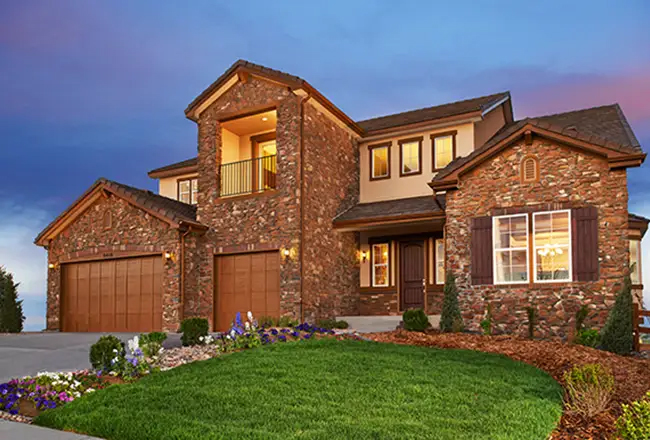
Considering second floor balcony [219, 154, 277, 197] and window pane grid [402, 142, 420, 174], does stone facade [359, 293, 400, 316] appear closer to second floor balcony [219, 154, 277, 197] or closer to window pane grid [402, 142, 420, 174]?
window pane grid [402, 142, 420, 174]

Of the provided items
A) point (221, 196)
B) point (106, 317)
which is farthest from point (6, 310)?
point (221, 196)

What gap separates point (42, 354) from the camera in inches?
453

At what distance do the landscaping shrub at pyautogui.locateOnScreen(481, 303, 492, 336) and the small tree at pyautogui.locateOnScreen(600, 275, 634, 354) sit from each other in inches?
92.2

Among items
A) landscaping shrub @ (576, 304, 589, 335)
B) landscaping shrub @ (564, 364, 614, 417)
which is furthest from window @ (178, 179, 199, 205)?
landscaping shrub @ (564, 364, 614, 417)

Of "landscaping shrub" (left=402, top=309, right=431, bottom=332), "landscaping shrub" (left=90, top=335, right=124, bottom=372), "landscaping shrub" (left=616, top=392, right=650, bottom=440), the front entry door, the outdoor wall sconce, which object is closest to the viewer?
"landscaping shrub" (left=616, top=392, right=650, bottom=440)

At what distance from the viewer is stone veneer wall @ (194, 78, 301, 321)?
53.9ft

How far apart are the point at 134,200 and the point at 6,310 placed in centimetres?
579

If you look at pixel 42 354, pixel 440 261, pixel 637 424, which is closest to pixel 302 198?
pixel 440 261

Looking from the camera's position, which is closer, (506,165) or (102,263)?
(506,165)

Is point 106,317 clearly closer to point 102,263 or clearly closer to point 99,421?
point 102,263

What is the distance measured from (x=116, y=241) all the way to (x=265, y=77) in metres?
6.91

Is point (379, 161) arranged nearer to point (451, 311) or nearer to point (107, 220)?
point (451, 311)

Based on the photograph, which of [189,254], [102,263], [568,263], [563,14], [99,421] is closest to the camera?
[99,421]

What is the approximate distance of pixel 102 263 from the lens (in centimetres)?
Answer: 1900
